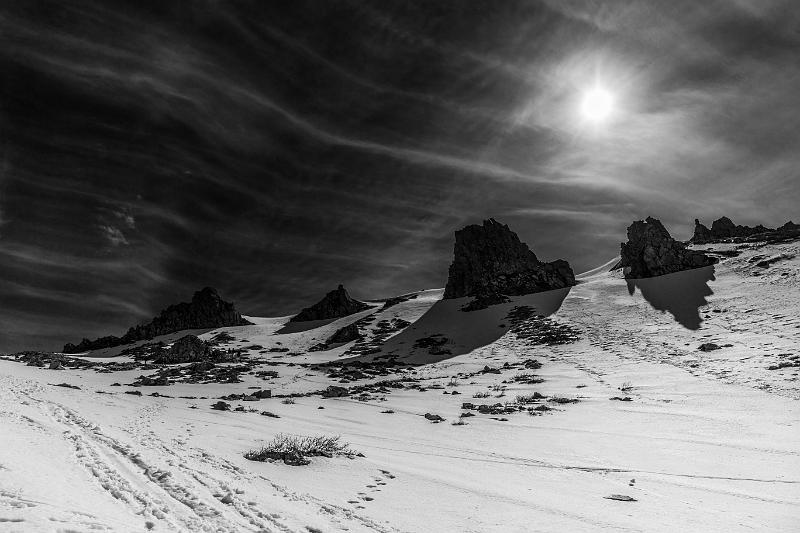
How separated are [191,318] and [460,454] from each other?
4609 inches

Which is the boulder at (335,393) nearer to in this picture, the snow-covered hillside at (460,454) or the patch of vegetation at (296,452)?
the snow-covered hillside at (460,454)

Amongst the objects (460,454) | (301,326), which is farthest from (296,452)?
(301,326)

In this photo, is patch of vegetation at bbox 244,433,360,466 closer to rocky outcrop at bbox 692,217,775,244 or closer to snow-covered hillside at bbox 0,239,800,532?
snow-covered hillside at bbox 0,239,800,532

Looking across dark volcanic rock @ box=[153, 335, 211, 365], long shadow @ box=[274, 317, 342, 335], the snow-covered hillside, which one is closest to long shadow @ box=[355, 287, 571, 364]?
the snow-covered hillside

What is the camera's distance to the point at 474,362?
4019 cm

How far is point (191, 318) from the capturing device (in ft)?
362

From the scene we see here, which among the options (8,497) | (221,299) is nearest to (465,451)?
(8,497)

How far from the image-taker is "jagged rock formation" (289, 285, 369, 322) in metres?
97.8

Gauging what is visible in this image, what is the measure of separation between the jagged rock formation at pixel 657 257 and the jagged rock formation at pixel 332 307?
58967 mm

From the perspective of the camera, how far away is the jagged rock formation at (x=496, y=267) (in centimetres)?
8212

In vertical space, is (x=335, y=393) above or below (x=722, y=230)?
below

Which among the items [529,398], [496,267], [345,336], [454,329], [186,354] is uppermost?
[496,267]

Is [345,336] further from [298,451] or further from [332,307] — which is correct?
[298,451]

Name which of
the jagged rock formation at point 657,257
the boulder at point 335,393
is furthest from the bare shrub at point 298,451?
the jagged rock formation at point 657,257
